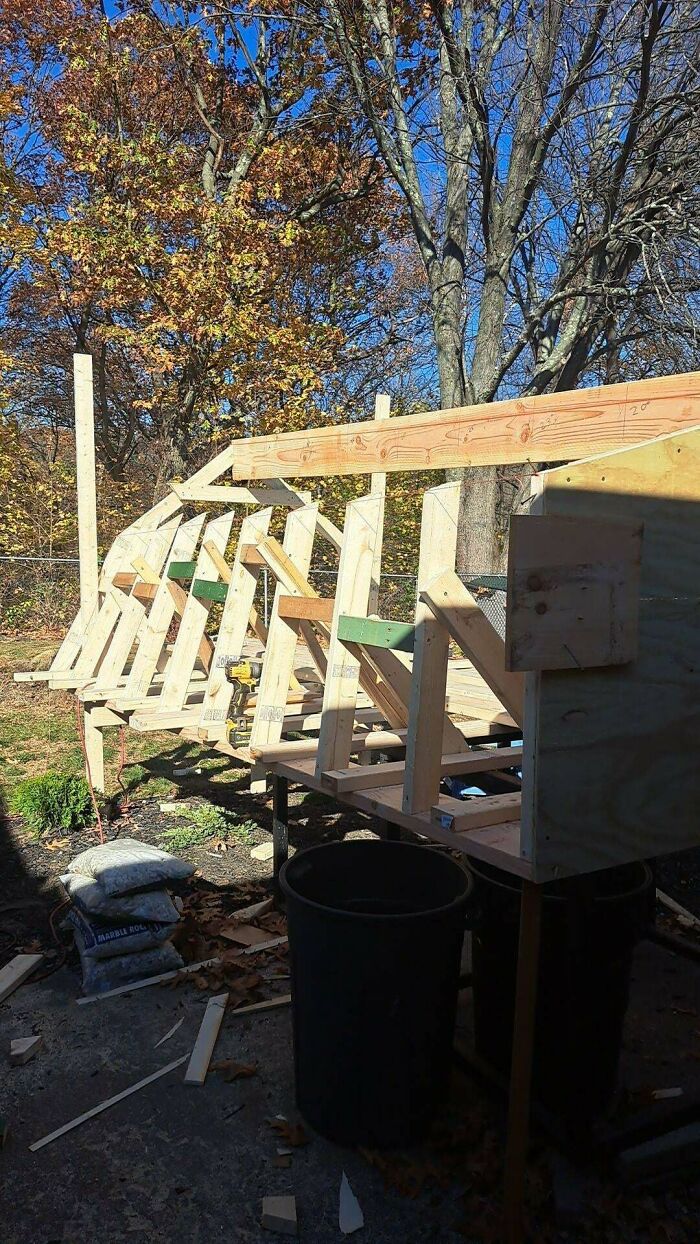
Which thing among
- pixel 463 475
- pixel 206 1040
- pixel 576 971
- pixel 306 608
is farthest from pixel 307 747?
pixel 463 475

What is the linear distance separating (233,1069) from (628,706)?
87.7 inches

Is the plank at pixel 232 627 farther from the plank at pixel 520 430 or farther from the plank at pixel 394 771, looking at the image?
the plank at pixel 394 771

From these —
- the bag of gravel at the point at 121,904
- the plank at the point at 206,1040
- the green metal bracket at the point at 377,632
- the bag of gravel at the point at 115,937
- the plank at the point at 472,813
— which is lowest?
the plank at the point at 206,1040

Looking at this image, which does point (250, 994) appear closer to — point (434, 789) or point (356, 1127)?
point (356, 1127)

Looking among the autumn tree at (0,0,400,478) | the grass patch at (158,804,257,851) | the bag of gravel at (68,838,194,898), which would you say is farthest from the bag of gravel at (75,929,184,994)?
the autumn tree at (0,0,400,478)

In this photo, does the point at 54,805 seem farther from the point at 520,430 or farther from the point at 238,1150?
the point at 520,430

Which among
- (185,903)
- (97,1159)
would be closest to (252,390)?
(185,903)

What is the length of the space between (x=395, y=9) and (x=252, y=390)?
6355 mm

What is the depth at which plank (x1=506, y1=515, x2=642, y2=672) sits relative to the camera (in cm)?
213

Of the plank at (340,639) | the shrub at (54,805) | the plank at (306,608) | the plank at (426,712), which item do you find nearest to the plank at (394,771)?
the plank at (340,639)

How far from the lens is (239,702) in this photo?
495 cm

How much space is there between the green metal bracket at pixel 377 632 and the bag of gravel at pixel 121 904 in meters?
1.74

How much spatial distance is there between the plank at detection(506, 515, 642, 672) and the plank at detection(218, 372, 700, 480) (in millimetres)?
695

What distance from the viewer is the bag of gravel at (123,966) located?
4.08m
